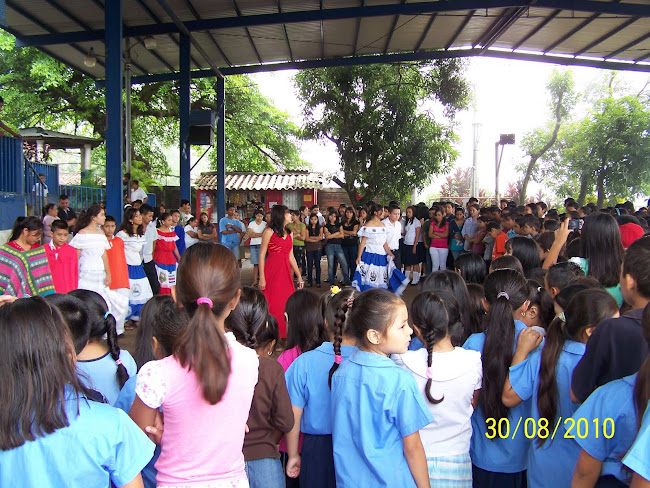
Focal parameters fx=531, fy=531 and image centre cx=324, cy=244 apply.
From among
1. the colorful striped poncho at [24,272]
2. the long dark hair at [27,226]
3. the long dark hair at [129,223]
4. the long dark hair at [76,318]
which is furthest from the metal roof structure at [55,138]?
the long dark hair at [76,318]

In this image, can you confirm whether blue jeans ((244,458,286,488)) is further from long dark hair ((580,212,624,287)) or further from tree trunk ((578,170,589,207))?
tree trunk ((578,170,589,207))

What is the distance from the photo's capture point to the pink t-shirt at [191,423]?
168 centimetres

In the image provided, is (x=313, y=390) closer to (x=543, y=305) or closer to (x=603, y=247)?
(x=543, y=305)

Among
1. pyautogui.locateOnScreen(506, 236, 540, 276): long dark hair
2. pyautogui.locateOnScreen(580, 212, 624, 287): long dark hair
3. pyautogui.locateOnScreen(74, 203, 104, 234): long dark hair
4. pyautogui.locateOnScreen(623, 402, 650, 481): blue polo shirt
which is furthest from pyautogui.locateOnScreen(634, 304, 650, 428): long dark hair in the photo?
pyautogui.locateOnScreen(74, 203, 104, 234): long dark hair

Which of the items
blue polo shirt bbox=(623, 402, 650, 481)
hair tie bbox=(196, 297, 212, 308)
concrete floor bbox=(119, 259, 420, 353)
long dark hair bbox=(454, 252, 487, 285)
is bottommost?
concrete floor bbox=(119, 259, 420, 353)

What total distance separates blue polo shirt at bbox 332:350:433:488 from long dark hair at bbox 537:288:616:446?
1.92 ft

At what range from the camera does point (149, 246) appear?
7.19 metres

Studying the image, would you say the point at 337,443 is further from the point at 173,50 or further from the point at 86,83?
Result: the point at 86,83

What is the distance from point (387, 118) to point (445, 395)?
14571mm

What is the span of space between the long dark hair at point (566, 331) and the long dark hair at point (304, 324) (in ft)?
3.44

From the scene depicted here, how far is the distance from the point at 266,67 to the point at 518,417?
1188cm

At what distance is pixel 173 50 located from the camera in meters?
11.8

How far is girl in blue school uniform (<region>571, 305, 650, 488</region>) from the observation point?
1413 mm

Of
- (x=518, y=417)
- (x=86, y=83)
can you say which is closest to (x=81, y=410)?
(x=518, y=417)
